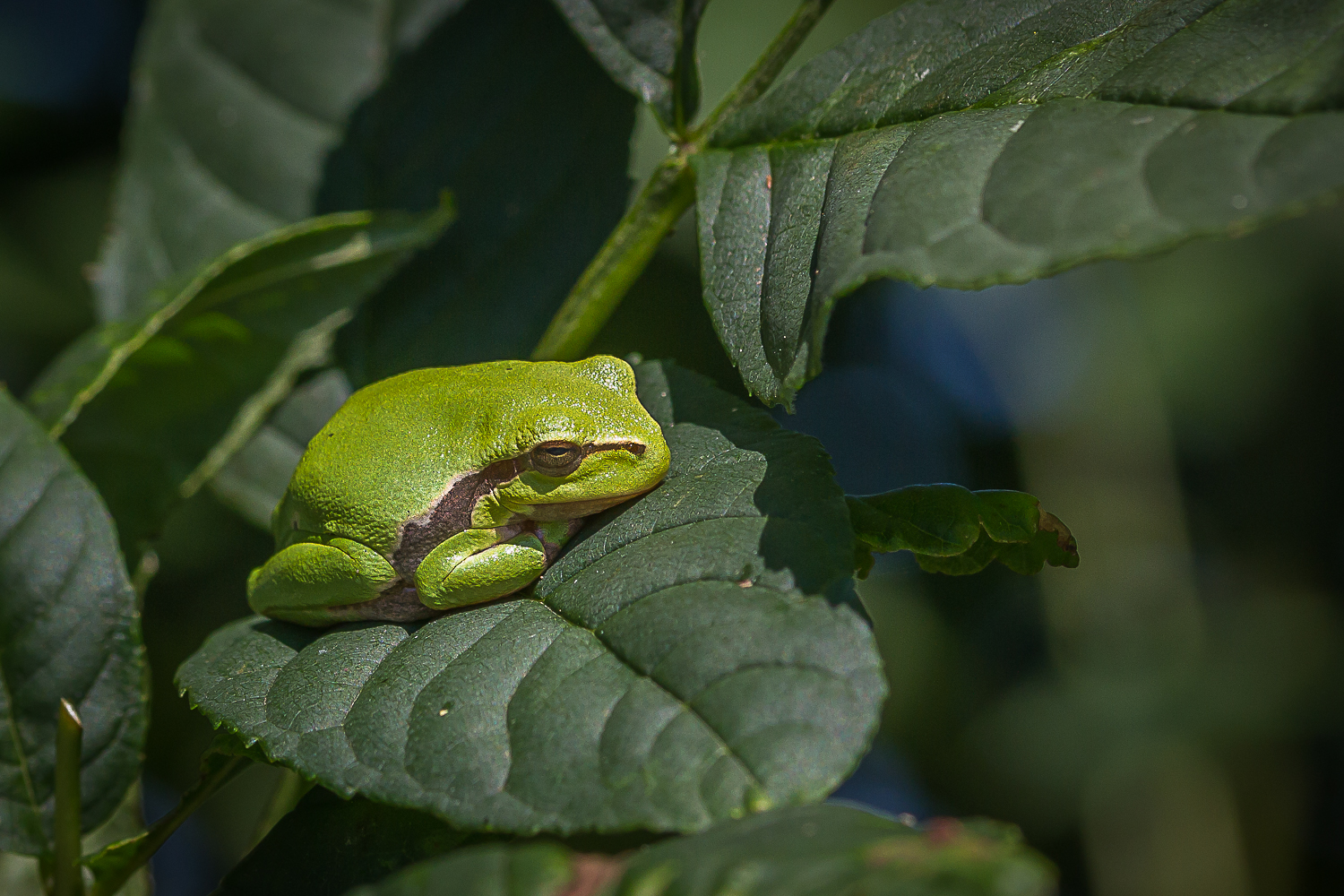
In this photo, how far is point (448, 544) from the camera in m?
1.46

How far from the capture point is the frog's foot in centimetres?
129

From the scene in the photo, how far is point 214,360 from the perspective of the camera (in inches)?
71.3

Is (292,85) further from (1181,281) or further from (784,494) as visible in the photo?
(1181,281)

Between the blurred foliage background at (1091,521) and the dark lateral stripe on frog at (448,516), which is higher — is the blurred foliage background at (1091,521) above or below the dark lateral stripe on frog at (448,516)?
below

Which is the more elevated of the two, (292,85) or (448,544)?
(292,85)

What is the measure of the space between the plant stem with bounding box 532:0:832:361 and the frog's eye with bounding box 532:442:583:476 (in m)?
0.18

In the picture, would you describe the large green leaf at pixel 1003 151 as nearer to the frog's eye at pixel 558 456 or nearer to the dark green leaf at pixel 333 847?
the frog's eye at pixel 558 456

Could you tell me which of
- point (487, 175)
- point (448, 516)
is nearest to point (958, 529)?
point (448, 516)

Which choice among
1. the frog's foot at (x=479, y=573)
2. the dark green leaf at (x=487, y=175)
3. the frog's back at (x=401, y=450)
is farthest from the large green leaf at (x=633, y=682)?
the dark green leaf at (x=487, y=175)

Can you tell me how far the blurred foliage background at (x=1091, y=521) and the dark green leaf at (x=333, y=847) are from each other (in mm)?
1989

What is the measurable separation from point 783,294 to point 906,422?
244cm

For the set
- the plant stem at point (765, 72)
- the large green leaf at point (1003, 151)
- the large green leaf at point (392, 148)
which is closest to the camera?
the large green leaf at point (1003, 151)

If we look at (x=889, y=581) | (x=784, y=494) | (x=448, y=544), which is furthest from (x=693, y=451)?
(x=889, y=581)

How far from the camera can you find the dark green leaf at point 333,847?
1.17 metres
